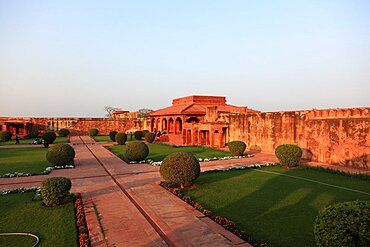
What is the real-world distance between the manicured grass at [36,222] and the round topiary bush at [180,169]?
324cm

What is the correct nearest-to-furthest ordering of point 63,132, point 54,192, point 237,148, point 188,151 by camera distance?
point 54,192 < point 237,148 < point 188,151 < point 63,132

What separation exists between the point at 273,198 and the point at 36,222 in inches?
262

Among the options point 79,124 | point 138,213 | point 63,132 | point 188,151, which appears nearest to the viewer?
point 138,213

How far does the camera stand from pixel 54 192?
24.3ft

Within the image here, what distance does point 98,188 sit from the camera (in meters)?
9.49

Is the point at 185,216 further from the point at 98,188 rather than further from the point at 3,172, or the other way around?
the point at 3,172

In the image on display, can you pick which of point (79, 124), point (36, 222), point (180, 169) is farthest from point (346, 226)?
point (79, 124)

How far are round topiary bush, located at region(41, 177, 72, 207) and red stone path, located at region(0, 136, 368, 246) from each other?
2.52 feet

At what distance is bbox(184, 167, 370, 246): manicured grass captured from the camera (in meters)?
5.71

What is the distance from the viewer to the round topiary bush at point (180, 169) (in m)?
9.05

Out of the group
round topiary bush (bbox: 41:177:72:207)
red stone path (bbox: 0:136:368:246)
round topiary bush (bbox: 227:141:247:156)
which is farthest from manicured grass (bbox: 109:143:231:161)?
round topiary bush (bbox: 41:177:72:207)

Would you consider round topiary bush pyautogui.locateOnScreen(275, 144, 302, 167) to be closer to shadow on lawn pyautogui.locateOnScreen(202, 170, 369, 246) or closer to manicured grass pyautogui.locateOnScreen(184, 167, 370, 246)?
manicured grass pyautogui.locateOnScreen(184, 167, 370, 246)

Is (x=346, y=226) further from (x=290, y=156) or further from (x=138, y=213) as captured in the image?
A: (x=290, y=156)

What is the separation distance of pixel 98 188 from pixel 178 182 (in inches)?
118
